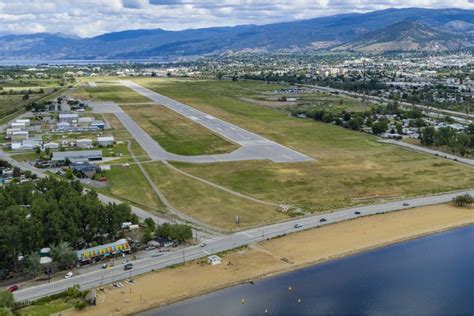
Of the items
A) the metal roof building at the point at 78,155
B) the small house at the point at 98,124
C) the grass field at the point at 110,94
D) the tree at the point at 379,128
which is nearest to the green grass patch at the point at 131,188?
the metal roof building at the point at 78,155

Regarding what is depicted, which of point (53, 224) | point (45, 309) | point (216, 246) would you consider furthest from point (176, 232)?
point (45, 309)

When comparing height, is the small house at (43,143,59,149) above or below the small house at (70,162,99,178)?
above

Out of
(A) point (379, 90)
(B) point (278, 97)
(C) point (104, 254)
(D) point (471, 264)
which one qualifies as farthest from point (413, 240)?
(A) point (379, 90)

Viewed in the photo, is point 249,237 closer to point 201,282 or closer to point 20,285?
point 201,282

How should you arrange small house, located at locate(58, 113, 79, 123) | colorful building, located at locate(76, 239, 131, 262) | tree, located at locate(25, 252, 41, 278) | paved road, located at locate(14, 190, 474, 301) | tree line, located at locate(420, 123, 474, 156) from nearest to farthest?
paved road, located at locate(14, 190, 474, 301)
tree, located at locate(25, 252, 41, 278)
colorful building, located at locate(76, 239, 131, 262)
tree line, located at locate(420, 123, 474, 156)
small house, located at locate(58, 113, 79, 123)

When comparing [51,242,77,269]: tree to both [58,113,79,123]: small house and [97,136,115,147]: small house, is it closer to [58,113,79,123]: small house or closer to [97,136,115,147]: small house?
[97,136,115,147]: small house

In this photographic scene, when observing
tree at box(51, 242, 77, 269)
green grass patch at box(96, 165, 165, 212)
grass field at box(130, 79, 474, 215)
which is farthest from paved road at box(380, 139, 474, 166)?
tree at box(51, 242, 77, 269)

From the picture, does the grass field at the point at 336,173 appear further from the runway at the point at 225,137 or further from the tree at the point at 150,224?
the tree at the point at 150,224
